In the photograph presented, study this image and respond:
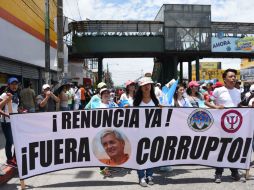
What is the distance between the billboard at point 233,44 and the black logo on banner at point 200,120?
32.6 meters

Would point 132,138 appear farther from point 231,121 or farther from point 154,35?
point 154,35

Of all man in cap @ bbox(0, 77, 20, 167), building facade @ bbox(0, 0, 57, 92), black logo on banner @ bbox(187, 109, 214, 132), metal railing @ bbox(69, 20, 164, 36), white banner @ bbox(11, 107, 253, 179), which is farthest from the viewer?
metal railing @ bbox(69, 20, 164, 36)

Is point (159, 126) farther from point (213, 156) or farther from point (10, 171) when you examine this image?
point (10, 171)

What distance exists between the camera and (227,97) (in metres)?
6.47

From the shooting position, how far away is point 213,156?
6316 mm

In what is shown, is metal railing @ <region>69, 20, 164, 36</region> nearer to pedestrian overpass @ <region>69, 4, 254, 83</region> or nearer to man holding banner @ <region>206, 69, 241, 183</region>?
pedestrian overpass @ <region>69, 4, 254, 83</region>

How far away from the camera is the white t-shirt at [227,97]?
255 inches

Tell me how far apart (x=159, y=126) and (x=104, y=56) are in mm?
34576

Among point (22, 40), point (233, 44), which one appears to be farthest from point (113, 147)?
point (233, 44)

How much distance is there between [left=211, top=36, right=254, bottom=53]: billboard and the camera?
37975 millimetres

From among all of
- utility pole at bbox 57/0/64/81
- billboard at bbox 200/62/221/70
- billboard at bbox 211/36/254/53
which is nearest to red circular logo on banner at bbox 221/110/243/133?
utility pole at bbox 57/0/64/81

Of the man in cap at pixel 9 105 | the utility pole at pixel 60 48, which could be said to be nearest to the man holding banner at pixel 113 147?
the man in cap at pixel 9 105

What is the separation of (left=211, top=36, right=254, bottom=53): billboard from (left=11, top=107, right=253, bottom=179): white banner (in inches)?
1284

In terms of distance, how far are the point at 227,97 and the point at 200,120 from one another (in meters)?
0.63
